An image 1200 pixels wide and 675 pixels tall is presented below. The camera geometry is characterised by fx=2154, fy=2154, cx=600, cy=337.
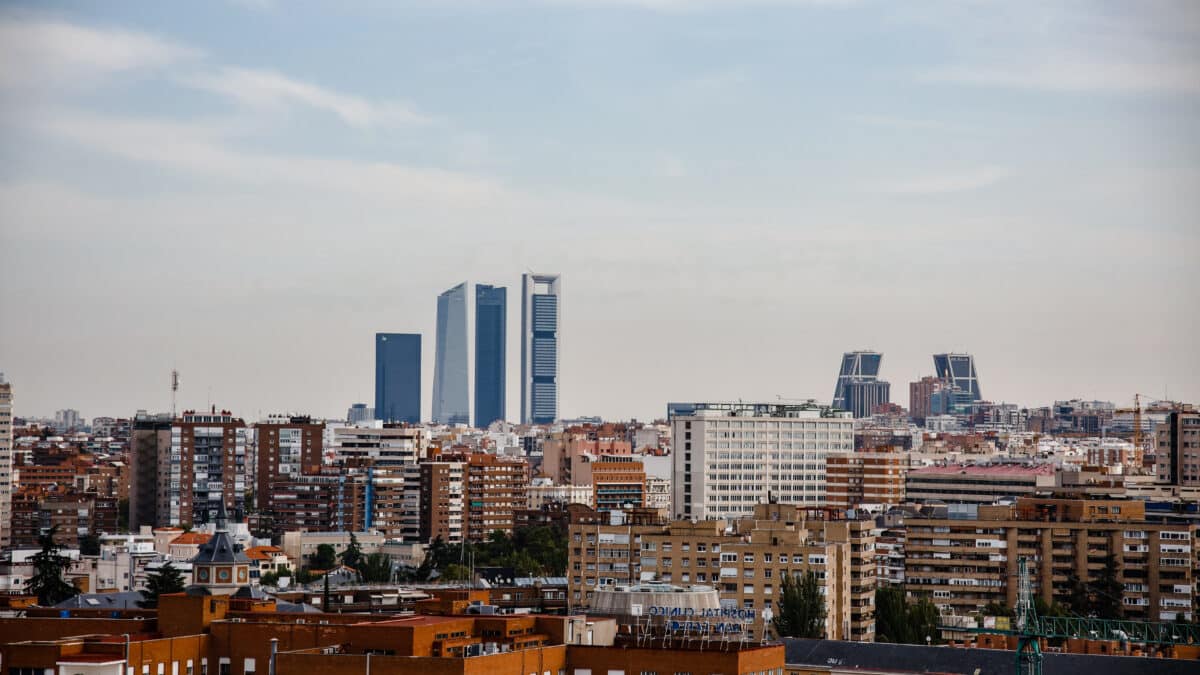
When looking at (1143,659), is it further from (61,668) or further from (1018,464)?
(1018,464)

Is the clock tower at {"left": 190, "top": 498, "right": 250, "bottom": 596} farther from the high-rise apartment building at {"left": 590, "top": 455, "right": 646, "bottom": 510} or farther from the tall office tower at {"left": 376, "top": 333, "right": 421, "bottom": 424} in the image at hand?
the tall office tower at {"left": 376, "top": 333, "right": 421, "bottom": 424}

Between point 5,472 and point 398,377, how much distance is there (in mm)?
89771

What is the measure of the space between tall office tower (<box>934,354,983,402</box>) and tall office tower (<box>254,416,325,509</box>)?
82971 millimetres

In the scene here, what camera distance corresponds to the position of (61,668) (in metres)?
18.6

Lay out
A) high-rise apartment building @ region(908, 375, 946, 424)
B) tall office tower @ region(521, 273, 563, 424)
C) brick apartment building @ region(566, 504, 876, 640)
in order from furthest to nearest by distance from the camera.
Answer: tall office tower @ region(521, 273, 563, 424)
high-rise apartment building @ region(908, 375, 946, 424)
brick apartment building @ region(566, 504, 876, 640)

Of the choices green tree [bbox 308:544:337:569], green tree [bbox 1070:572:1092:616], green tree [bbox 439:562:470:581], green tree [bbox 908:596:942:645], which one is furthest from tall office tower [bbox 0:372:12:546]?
green tree [bbox 908:596:942:645]

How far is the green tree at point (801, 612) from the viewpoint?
33.0 metres

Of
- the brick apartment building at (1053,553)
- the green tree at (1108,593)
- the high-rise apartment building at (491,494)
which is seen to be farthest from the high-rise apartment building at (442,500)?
the green tree at (1108,593)

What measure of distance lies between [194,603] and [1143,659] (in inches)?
476

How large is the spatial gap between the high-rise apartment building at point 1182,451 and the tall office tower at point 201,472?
2870cm

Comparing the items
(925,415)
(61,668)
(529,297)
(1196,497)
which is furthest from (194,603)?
(529,297)

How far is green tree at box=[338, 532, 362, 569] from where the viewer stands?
186 ft

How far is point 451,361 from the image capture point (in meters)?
182

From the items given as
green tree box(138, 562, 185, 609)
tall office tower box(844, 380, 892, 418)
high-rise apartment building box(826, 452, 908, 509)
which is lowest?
green tree box(138, 562, 185, 609)
